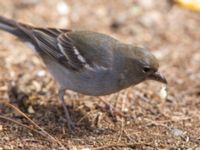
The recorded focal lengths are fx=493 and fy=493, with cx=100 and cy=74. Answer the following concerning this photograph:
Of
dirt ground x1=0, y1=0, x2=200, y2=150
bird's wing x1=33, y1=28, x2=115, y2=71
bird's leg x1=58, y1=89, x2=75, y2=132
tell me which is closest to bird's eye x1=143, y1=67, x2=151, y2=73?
bird's wing x1=33, y1=28, x2=115, y2=71

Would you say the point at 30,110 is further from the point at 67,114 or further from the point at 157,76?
the point at 157,76

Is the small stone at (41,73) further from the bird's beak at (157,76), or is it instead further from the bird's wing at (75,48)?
the bird's beak at (157,76)

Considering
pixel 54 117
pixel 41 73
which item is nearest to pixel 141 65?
pixel 54 117

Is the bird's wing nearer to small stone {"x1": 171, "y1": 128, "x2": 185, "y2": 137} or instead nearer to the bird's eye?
the bird's eye

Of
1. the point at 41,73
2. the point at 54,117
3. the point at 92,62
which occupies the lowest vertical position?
the point at 54,117

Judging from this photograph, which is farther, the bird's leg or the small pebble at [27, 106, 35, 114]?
the small pebble at [27, 106, 35, 114]

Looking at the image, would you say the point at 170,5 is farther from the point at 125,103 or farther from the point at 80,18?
the point at 125,103
